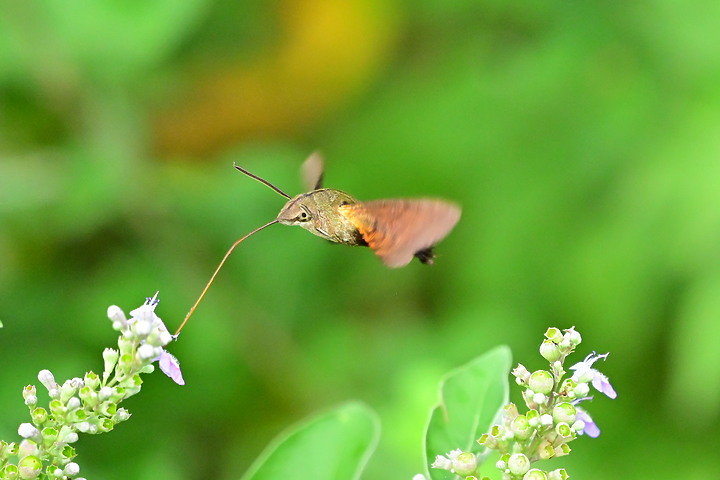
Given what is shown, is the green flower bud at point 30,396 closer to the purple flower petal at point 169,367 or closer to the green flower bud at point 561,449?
the purple flower petal at point 169,367

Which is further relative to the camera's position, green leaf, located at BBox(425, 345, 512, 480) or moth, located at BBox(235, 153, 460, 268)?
green leaf, located at BBox(425, 345, 512, 480)

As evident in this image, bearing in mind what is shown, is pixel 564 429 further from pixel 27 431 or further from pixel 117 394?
pixel 27 431

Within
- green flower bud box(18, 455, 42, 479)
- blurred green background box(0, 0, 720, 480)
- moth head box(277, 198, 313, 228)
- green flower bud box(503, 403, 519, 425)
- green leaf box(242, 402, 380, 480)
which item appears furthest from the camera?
blurred green background box(0, 0, 720, 480)

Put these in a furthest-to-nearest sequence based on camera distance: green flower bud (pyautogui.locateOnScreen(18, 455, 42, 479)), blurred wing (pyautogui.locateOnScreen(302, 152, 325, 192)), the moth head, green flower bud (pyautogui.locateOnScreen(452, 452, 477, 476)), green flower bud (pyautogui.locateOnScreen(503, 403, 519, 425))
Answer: blurred wing (pyautogui.locateOnScreen(302, 152, 325, 192))
the moth head
green flower bud (pyautogui.locateOnScreen(503, 403, 519, 425))
green flower bud (pyautogui.locateOnScreen(452, 452, 477, 476))
green flower bud (pyautogui.locateOnScreen(18, 455, 42, 479))

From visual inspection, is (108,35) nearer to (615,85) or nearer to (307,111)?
(307,111)

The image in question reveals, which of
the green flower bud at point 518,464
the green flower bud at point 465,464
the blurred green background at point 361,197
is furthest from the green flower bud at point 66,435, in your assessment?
the blurred green background at point 361,197

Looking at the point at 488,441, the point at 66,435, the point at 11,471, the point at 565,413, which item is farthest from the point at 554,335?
the point at 11,471

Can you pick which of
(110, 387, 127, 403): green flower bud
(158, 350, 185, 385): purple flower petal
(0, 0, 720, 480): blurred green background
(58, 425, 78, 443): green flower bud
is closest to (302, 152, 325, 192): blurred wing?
(158, 350, 185, 385): purple flower petal

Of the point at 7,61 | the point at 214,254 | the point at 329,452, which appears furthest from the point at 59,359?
the point at 329,452

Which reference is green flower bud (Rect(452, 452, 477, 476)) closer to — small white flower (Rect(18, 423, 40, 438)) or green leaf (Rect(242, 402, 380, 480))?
green leaf (Rect(242, 402, 380, 480))
